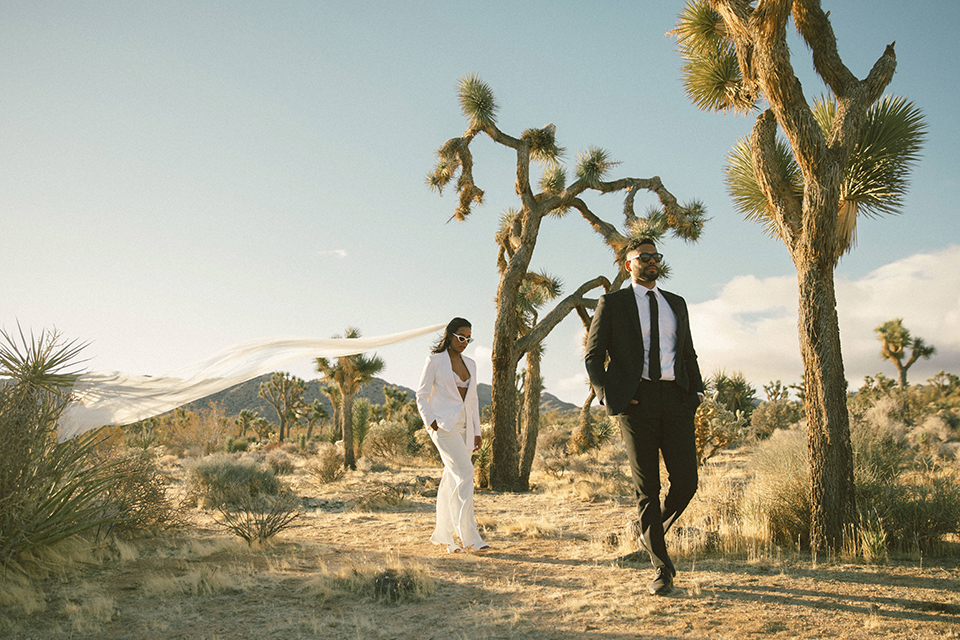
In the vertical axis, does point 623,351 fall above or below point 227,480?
above

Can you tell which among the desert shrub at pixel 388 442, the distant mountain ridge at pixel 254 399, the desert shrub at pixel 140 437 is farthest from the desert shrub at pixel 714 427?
the distant mountain ridge at pixel 254 399

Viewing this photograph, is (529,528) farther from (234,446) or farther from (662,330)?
(234,446)

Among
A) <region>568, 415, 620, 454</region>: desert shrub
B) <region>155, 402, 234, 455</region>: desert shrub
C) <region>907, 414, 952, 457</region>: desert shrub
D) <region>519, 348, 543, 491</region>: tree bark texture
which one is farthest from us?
<region>155, 402, 234, 455</region>: desert shrub

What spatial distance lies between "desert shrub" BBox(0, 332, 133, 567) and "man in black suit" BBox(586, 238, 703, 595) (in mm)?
4252

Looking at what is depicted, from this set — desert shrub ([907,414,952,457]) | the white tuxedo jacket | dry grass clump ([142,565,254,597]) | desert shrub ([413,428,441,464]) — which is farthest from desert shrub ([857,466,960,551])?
desert shrub ([413,428,441,464])

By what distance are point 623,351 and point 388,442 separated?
62.8ft

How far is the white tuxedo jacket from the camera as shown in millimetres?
5711

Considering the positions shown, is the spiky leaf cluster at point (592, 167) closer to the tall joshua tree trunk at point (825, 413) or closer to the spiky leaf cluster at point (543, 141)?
the spiky leaf cluster at point (543, 141)

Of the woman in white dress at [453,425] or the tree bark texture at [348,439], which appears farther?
the tree bark texture at [348,439]

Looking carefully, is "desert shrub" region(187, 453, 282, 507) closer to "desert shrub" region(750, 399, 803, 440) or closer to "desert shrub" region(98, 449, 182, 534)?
"desert shrub" region(98, 449, 182, 534)

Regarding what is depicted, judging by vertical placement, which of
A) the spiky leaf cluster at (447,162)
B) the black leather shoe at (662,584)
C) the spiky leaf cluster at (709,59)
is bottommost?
the black leather shoe at (662,584)

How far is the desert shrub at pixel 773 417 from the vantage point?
19781 millimetres

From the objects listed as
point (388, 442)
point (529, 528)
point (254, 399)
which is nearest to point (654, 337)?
point (529, 528)

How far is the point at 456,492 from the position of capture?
18.4ft
